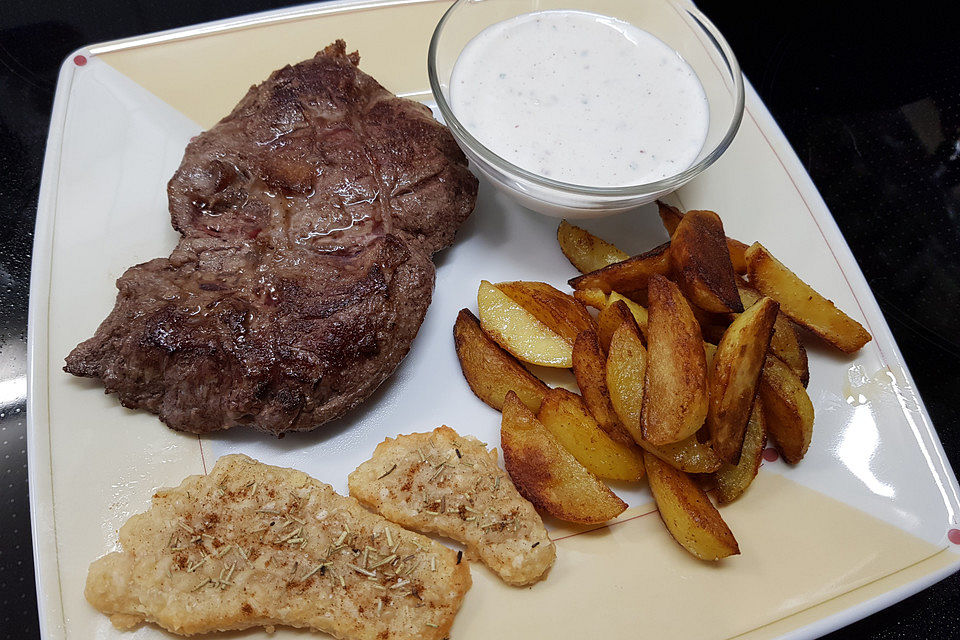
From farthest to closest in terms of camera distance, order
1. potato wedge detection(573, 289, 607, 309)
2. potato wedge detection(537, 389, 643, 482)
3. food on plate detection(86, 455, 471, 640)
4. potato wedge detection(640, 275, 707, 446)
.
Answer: potato wedge detection(573, 289, 607, 309) < potato wedge detection(537, 389, 643, 482) < potato wedge detection(640, 275, 707, 446) < food on plate detection(86, 455, 471, 640)

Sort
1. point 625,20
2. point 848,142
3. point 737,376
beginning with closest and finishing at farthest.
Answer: point 737,376, point 625,20, point 848,142

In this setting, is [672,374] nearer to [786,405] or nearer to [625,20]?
[786,405]

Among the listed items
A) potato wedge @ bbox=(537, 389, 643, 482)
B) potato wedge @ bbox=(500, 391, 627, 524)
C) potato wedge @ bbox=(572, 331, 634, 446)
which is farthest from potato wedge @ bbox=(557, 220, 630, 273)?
potato wedge @ bbox=(500, 391, 627, 524)

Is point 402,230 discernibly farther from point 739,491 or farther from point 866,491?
point 866,491

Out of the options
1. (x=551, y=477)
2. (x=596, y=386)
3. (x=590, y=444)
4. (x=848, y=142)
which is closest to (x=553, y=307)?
(x=596, y=386)

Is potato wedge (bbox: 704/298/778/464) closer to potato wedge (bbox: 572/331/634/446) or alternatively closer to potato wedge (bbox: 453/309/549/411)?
potato wedge (bbox: 572/331/634/446)

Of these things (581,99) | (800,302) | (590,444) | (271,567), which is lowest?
(271,567)

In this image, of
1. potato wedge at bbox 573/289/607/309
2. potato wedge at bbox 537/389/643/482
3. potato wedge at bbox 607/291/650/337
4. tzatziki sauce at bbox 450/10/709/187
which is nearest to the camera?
potato wedge at bbox 537/389/643/482
